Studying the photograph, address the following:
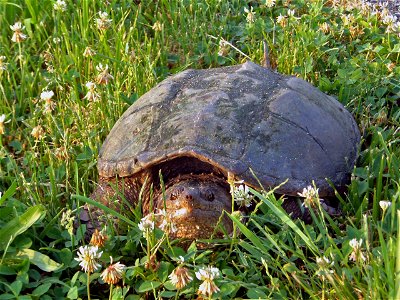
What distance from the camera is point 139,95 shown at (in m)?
3.54

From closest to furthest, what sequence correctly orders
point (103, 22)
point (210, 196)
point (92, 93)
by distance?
point (210, 196)
point (92, 93)
point (103, 22)

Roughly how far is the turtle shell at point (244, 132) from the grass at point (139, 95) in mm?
124

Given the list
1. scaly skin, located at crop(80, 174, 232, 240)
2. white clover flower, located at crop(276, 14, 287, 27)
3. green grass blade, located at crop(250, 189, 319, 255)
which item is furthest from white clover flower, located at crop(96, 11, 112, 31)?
green grass blade, located at crop(250, 189, 319, 255)

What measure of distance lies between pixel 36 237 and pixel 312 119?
1224 millimetres

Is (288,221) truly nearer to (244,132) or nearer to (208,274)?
(208,274)

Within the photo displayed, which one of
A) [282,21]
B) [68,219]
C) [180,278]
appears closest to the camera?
[180,278]

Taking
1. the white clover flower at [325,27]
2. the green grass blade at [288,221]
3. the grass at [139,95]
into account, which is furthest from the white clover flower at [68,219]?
the white clover flower at [325,27]

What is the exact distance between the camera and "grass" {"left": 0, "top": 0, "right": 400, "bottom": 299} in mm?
2180

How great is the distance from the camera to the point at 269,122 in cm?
272

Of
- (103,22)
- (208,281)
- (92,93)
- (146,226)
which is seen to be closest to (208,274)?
(208,281)

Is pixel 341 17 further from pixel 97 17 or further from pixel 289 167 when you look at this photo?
pixel 289 167

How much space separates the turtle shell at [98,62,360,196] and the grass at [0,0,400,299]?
124 mm

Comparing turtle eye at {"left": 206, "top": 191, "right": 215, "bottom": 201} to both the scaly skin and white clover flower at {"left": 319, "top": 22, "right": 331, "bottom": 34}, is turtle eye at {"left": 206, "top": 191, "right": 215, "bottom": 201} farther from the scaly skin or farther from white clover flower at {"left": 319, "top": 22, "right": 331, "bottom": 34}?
white clover flower at {"left": 319, "top": 22, "right": 331, "bottom": 34}

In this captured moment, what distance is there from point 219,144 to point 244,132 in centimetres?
12
